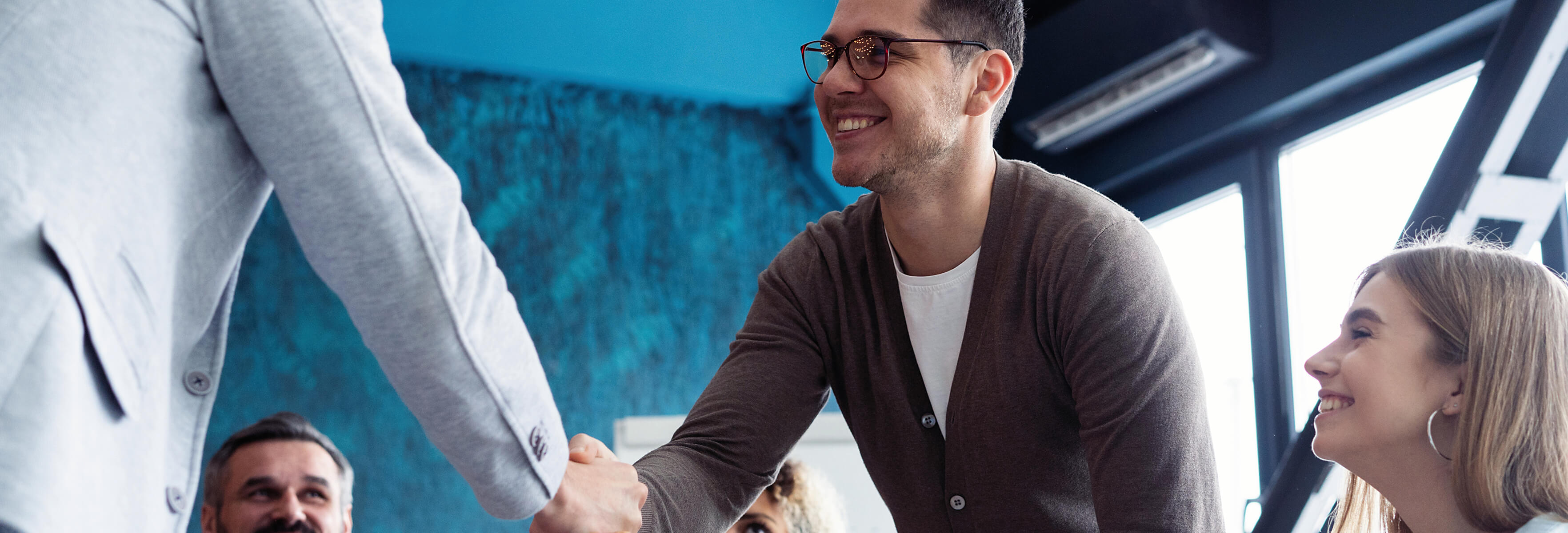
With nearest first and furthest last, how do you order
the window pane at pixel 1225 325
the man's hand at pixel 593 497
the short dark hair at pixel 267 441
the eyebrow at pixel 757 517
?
1. the man's hand at pixel 593 497
2. the eyebrow at pixel 757 517
3. the short dark hair at pixel 267 441
4. the window pane at pixel 1225 325

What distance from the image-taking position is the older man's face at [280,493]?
2619mm

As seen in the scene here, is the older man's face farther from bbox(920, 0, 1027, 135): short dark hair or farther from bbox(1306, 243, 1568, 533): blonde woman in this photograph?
bbox(1306, 243, 1568, 533): blonde woman

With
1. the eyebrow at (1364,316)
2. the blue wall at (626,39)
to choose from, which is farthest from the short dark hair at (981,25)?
the blue wall at (626,39)

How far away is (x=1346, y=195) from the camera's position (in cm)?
306

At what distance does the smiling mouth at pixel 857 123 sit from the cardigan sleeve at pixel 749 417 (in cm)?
18

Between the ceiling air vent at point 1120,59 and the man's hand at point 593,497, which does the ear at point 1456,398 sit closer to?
the man's hand at point 593,497

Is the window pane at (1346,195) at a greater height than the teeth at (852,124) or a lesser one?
lesser

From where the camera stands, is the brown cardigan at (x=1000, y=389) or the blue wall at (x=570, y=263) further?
the blue wall at (x=570, y=263)

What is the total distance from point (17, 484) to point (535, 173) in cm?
343

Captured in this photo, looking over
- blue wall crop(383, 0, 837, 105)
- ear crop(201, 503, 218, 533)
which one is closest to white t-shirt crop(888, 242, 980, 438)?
ear crop(201, 503, 218, 533)

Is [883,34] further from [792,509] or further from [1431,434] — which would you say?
[792,509]

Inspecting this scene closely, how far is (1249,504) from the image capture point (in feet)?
9.62

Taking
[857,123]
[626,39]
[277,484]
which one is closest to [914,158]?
[857,123]

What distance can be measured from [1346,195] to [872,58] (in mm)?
2202
